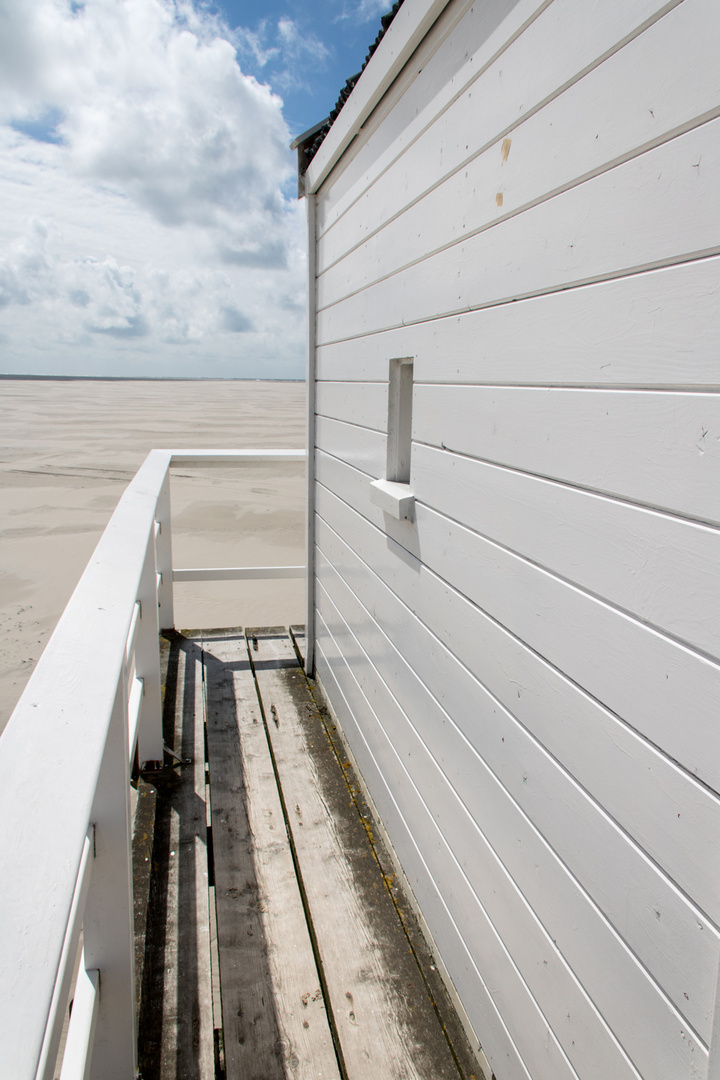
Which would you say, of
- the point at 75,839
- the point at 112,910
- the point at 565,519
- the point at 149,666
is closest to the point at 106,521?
the point at 149,666

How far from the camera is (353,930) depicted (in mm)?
2100

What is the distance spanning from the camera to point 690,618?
3.04 feet

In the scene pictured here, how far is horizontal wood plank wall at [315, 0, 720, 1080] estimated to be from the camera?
92 centimetres

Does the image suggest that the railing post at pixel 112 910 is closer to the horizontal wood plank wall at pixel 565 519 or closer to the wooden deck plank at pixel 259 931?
the wooden deck plank at pixel 259 931

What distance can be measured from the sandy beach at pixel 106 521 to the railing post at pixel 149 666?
4.83 feet

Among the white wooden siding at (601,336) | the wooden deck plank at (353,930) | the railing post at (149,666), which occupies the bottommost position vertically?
the wooden deck plank at (353,930)

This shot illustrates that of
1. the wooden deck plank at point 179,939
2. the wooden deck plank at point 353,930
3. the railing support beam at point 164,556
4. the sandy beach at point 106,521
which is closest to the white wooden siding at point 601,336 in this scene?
the wooden deck plank at point 353,930

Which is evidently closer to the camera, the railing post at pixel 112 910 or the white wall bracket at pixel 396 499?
the railing post at pixel 112 910

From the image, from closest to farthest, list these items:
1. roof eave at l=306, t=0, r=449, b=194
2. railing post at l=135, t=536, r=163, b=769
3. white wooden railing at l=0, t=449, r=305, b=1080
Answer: white wooden railing at l=0, t=449, r=305, b=1080 → roof eave at l=306, t=0, r=449, b=194 → railing post at l=135, t=536, r=163, b=769

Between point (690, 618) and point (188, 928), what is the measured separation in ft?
5.98

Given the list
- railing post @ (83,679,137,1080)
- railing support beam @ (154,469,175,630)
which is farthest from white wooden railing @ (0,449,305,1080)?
railing support beam @ (154,469,175,630)

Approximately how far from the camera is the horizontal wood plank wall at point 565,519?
923 mm

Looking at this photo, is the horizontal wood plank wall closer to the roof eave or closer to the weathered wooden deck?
the roof eave

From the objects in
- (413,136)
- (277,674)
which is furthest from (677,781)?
(277,674)
